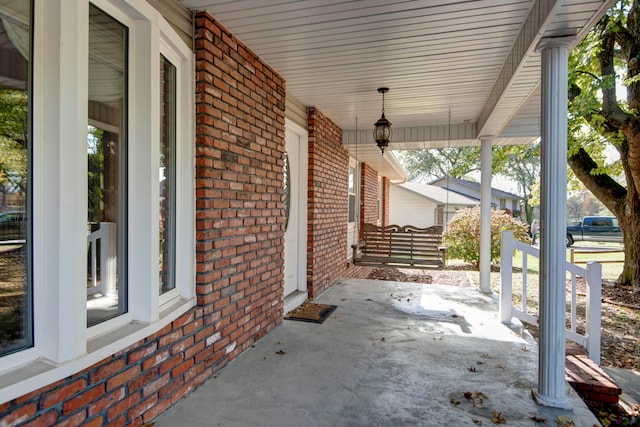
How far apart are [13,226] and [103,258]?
1.74 feet

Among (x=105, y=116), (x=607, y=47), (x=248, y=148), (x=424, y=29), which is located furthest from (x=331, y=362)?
(x=607, y=47)

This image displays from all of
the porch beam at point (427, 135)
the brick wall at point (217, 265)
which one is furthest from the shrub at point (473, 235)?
the brick wall at point (217, 265)

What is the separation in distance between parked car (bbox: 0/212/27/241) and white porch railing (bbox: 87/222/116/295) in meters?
0.34

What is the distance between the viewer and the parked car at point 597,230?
815 inches

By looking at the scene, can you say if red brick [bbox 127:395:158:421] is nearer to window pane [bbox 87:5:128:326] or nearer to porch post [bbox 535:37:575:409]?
window pane [bbox 87:5:128:326]

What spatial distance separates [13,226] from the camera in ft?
4.89

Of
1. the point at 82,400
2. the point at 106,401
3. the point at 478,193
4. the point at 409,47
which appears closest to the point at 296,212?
the point at 409,47

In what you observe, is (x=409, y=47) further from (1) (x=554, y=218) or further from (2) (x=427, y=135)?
(2) (x=427, y=135)

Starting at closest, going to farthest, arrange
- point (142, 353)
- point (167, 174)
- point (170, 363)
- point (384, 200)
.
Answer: point (142, 353)
point (170, 363)
point (167, 174)
point (384, 200)

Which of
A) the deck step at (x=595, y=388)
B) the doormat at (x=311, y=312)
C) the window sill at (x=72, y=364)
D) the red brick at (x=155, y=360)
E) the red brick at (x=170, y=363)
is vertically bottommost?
the deck step at (x=595, y=388)

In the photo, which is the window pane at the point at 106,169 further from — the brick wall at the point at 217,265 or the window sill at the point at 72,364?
the brick wall at the point at 217,265

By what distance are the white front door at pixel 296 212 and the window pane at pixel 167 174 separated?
2321 mm

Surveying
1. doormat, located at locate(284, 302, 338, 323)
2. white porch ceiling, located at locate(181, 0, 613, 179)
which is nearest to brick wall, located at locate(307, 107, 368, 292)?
doormat, located at locate(284, 302, 338, 323)

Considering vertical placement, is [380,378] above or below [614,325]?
above
